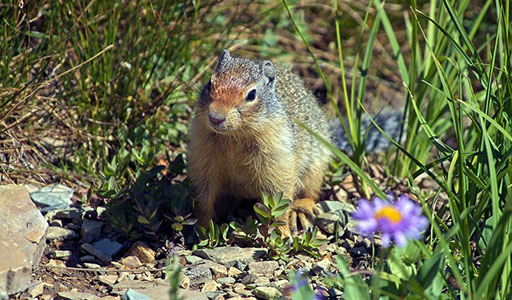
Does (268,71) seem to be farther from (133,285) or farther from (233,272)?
(133,285)

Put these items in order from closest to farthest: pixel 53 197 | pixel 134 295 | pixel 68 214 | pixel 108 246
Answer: pixel 134 295, pixel 108 246, pixel 68 214, pixel 53 197

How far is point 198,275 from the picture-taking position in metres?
3.73

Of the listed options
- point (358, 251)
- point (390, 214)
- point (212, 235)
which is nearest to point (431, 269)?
point (390, 214)

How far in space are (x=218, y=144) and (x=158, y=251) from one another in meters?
0.70

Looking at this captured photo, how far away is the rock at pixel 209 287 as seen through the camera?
3.62 meters

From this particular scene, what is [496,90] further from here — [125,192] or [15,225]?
[15,225]

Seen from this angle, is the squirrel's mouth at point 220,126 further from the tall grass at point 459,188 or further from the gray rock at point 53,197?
the gray rock at point 53,197

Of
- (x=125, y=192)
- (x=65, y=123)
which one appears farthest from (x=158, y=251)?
(x=65, y=123)

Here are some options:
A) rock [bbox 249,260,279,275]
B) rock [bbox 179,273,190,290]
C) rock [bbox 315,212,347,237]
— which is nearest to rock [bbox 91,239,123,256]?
rock [bbox 179,273,190,290]

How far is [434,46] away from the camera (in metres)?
4.95

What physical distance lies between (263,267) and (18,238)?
4.24 ft

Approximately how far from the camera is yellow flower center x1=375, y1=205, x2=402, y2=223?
8.02 feet

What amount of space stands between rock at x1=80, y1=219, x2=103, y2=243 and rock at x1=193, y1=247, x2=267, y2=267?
2.06 ft

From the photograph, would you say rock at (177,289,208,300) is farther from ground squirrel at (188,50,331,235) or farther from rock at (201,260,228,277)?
ground squirrel at (188,50,331,235)
